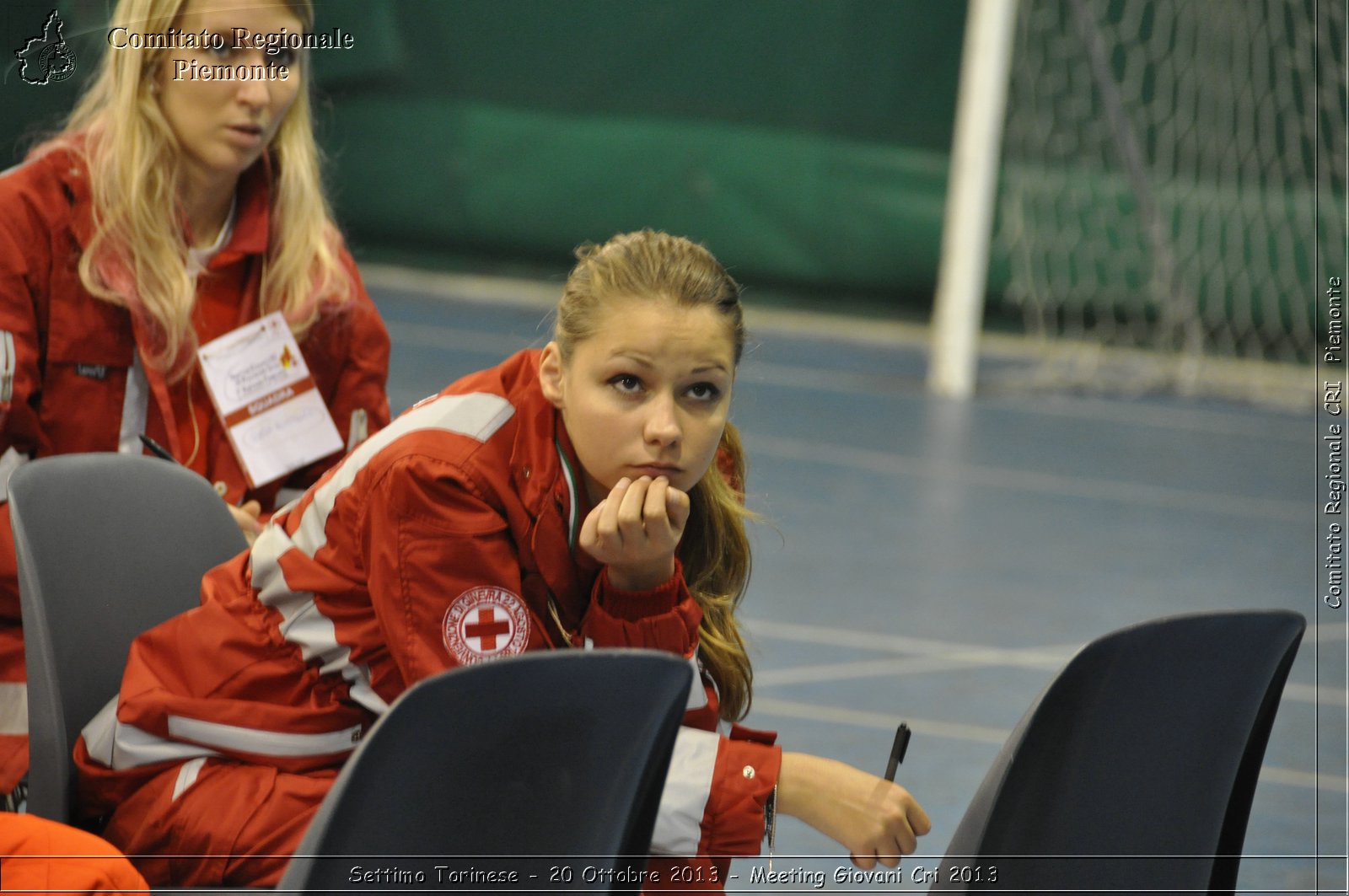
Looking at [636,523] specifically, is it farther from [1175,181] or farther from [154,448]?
[1175,181]

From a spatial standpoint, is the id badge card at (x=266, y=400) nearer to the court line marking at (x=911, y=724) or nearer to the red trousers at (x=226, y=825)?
the red trousers at (x=226, y=825)

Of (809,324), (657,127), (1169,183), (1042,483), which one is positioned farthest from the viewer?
(657,127)

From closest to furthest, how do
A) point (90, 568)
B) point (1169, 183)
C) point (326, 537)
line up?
point (326, 537)
point (90, 568)
point (1169, 183)

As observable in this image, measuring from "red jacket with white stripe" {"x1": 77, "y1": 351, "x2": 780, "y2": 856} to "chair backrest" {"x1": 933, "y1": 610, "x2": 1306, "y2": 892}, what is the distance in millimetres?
307

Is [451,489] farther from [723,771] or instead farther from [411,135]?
[411,135]

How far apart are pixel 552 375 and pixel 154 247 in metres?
1.05

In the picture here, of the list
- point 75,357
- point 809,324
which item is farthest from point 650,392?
point 809,324

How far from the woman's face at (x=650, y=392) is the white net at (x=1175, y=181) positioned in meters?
7.44

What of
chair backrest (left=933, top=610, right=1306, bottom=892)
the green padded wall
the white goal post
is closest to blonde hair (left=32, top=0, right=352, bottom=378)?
chair backrest (left=933, top=610, right=1306, bottom=892)

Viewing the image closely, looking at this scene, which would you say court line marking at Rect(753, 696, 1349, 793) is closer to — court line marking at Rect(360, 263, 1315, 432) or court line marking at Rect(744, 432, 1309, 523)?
court line marking at Rect(744, 432, 1309, 523)

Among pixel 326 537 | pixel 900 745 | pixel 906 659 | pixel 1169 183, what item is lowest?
pixel 906 659

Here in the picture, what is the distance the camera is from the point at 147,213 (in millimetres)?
2576

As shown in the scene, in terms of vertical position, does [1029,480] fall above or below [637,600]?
below

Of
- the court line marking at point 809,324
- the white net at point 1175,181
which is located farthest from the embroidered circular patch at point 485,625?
the white net at point 1175,181
